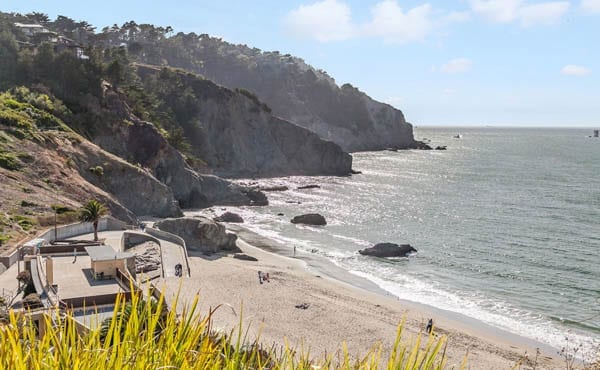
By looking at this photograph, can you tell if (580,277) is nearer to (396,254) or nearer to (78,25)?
(396,254)

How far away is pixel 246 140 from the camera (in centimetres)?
11000

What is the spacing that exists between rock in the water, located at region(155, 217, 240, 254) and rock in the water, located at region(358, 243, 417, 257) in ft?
48.5

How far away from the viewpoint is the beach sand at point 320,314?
26875 mm

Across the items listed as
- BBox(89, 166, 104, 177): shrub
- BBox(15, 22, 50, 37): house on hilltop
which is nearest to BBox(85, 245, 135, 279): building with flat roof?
BBox(89, 166, 104, 177): shrub

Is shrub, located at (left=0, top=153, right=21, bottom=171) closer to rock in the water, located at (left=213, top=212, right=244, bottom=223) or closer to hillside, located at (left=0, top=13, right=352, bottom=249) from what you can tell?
hillside, located at (left=0, top=13, right=352, bottom=249)

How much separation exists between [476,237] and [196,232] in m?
31.8

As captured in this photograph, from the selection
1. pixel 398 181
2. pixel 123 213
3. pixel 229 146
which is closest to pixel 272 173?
pixel 229 146

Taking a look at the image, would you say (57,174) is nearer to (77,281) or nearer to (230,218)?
(230,218)

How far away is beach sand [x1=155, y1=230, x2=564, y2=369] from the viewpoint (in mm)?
26875

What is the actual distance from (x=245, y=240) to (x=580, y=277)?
32.1 m

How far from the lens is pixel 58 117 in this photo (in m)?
61.2

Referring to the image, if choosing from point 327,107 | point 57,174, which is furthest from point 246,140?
point 327,107

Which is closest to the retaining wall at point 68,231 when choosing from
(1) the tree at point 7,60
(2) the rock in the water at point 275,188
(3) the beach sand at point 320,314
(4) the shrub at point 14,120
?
(3) the beach sand at point 320,314

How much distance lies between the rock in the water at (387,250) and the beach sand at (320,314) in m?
8.62
